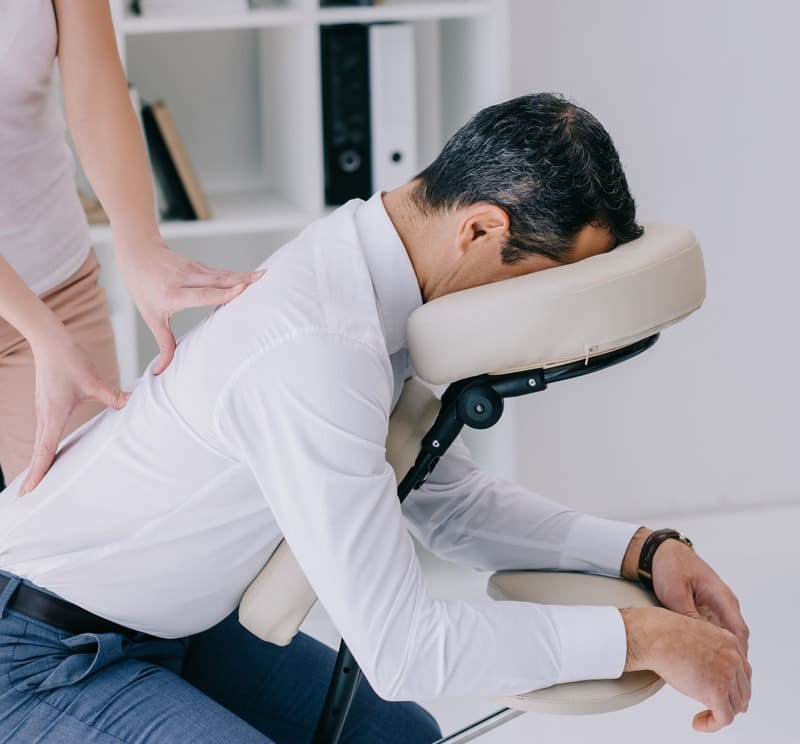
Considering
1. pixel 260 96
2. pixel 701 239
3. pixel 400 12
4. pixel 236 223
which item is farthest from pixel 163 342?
pixel 701 239

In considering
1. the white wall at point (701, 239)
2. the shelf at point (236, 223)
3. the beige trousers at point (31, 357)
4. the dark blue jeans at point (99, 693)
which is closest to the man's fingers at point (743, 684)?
the dark blue jeans at point (99, 693)

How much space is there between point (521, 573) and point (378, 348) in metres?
0.39

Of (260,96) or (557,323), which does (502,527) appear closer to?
(557,323)

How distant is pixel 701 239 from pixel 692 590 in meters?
1.63

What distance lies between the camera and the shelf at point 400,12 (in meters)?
2.16

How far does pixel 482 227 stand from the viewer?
1153 mm

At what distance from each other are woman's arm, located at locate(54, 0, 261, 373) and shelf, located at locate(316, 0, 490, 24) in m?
0.76

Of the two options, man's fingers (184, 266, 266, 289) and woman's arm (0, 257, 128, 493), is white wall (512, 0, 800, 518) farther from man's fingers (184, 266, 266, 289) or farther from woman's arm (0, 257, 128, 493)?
woman's arm (0, 257, 128, 493)

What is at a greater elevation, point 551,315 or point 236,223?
point 551,315

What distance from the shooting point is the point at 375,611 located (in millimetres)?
1045

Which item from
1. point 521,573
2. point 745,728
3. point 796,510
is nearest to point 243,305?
point 521,573

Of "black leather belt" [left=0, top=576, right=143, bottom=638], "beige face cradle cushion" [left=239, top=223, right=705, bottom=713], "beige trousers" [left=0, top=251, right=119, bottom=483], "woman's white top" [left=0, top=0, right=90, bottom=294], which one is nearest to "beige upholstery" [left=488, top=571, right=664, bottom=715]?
"beige face cradle cushion" [left=239, top=223, right=705, bottom=713]

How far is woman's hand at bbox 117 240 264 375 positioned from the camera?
1.22 metres

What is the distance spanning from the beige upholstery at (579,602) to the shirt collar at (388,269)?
33cm
